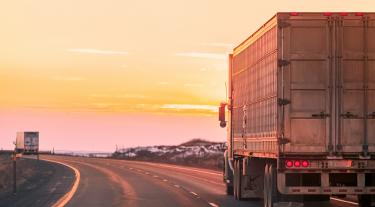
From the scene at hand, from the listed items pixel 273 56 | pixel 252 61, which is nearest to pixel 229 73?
pixel 252 61

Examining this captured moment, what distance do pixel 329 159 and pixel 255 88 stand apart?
12.9 feet

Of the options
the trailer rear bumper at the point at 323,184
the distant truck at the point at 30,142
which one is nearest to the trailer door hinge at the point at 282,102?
the trailer rear bumper at the point at 323,184

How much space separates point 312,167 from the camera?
15945 millimetres

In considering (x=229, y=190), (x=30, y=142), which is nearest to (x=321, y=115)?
(x=229, y=190)

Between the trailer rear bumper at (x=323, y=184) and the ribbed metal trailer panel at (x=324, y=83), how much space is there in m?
0.59

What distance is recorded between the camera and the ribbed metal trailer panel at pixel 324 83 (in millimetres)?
15828

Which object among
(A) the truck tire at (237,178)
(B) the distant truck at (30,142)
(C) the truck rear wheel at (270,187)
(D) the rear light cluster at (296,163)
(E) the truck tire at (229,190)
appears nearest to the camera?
(D) the rear light cluster at (296,163)

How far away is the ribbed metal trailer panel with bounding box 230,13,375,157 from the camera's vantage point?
51.9 feet

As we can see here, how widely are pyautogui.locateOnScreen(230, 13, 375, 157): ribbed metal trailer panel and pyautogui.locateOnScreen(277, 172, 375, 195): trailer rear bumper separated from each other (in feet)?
1.93

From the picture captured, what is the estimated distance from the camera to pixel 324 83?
1587 cm

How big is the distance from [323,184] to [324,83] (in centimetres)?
222

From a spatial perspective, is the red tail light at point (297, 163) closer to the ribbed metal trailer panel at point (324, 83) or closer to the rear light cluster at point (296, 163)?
the rear light cluster at point (296, 163)

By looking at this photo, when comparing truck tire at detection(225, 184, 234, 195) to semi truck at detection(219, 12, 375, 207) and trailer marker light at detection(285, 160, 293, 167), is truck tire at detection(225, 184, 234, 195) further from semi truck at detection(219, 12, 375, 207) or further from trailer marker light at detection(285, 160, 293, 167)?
trailer marker light at detection(285, 160, 293, 167)

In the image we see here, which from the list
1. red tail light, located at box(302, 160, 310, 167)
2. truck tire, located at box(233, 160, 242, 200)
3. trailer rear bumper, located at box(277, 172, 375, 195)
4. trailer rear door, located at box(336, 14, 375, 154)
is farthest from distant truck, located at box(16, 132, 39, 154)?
trailer rear door, located at box(336, 14, 375, 154)
